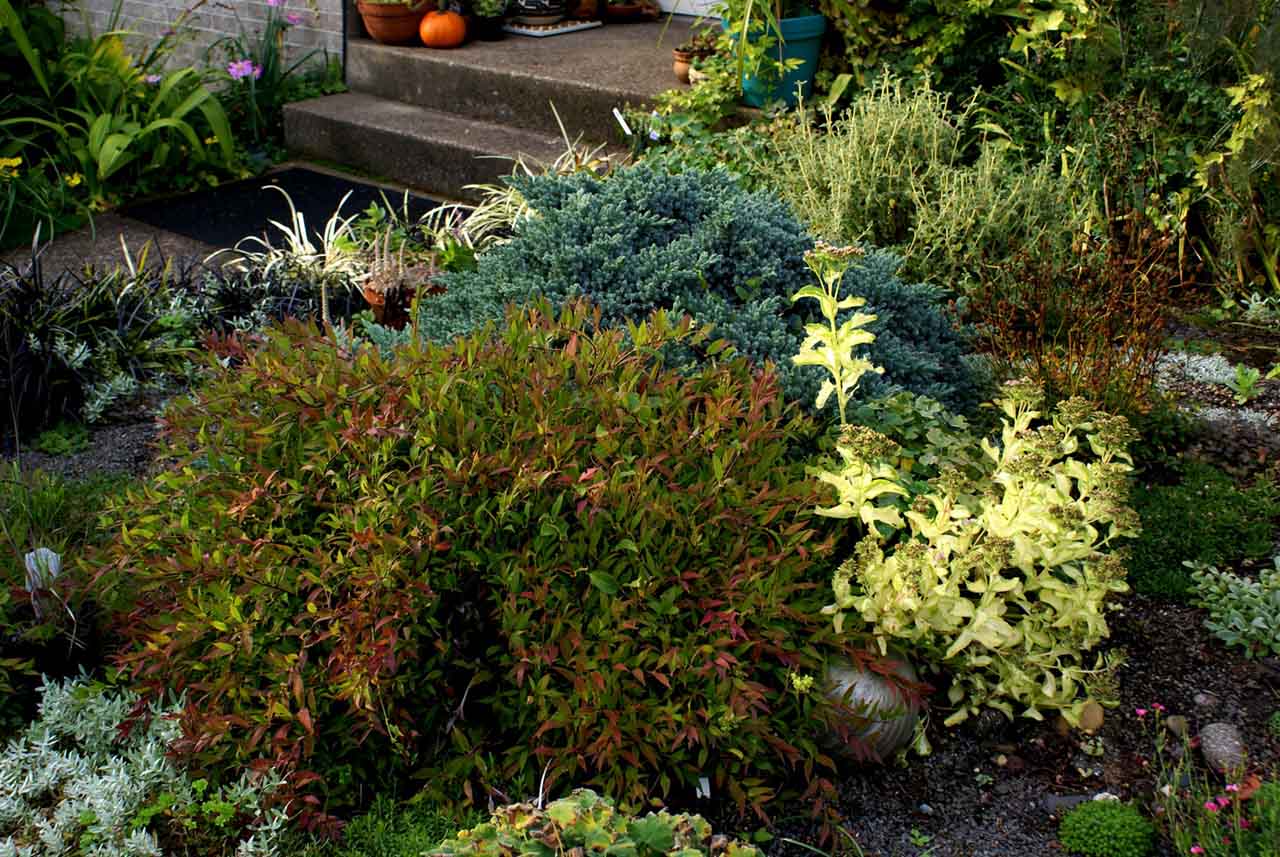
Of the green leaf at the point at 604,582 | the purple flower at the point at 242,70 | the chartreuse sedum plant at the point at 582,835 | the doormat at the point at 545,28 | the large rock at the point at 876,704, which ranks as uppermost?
the doormat at the point at 545,28

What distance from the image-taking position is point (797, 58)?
5.84 metres

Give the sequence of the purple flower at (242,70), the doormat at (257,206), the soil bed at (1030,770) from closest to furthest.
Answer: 1. the soil bed at (1030,770)
2. the doormat at (257,206)
3. the purple flower at (242,70)

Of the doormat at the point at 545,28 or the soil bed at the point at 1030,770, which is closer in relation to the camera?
the soil bed at the point at 1030,770

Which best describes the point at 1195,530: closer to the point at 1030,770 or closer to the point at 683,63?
the point at 1030,770

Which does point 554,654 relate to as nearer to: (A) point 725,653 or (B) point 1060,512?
(A) point 725,653

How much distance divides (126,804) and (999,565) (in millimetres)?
1901

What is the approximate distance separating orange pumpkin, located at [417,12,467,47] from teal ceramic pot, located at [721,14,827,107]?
7.82 ft

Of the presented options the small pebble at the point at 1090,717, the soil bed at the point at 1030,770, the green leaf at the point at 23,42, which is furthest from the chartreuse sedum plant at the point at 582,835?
the green leaf at the point at 23,42

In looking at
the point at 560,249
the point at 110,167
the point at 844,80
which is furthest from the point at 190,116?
the point at 560,249

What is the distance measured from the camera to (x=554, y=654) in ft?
8.00

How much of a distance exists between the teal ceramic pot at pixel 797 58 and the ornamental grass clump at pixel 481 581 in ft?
11.4

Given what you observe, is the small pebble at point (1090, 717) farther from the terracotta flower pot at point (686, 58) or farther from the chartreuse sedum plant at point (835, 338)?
the terracotta flower pot at point (686, 58)

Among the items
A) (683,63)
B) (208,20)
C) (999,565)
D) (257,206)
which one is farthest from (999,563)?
(208,20)

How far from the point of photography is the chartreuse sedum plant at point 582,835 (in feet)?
6.00
